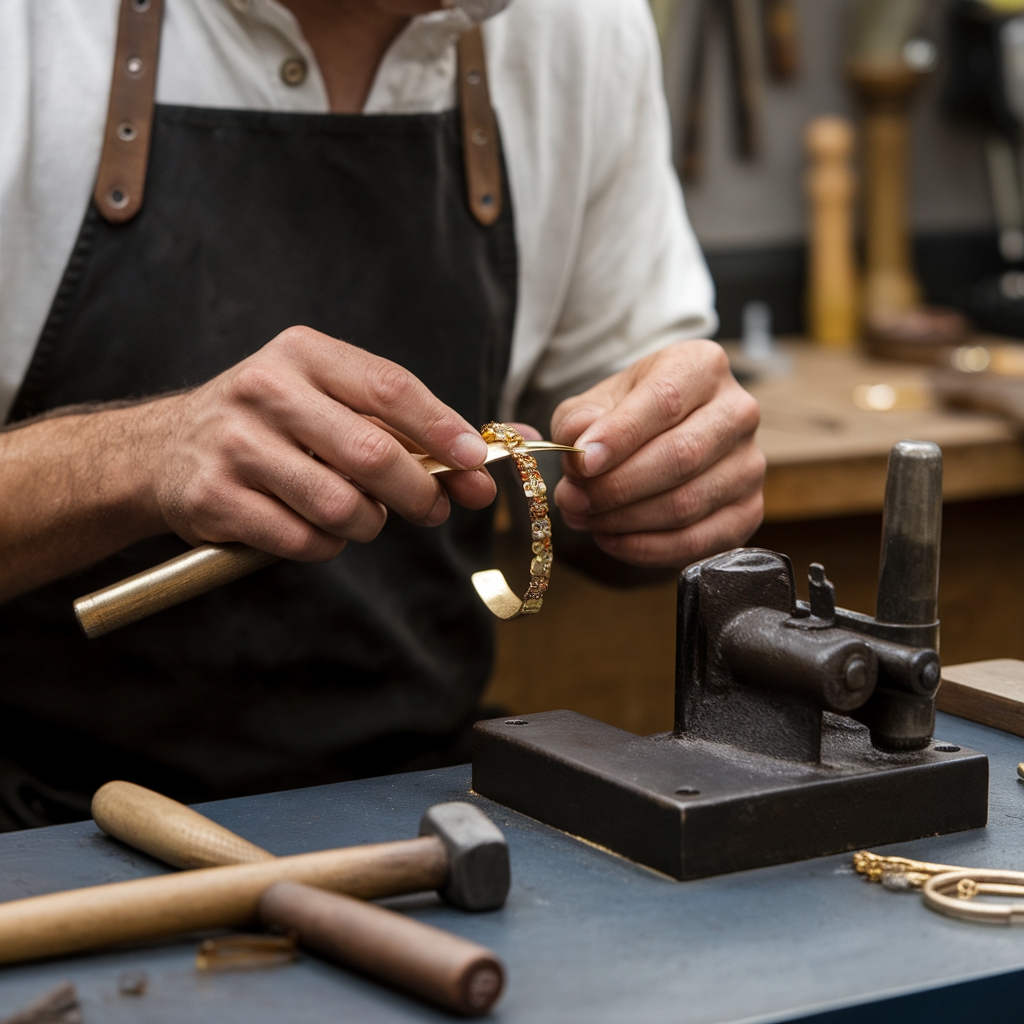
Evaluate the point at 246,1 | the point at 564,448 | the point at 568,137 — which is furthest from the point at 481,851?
the point at 568,137

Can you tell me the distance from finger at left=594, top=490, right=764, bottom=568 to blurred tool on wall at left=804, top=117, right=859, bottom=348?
1.80 metres

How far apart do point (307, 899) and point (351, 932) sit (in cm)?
4

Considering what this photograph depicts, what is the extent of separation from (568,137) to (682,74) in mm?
1438

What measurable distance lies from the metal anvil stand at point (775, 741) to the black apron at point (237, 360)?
438 mm

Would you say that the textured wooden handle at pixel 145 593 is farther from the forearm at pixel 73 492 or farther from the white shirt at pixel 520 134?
the white shirt at pixel 520 134

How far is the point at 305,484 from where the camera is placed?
98 centimetres

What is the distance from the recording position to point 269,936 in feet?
2.45

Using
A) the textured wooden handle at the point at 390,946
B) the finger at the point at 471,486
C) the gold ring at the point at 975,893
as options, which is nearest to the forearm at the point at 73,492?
the finger at the point at 471,486

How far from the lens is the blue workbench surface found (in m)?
0.67

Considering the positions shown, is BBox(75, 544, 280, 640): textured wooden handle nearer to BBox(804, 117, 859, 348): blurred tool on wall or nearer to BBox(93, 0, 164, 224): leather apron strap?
BBox(93, 0, 164, 224): leather apron strap

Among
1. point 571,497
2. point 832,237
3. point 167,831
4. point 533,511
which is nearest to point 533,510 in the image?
point 533,511

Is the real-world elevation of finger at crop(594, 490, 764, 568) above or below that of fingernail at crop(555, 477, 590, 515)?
below

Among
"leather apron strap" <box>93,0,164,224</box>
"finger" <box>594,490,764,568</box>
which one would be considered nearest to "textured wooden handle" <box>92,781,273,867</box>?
"finger" <box>594,490,764,568</box>

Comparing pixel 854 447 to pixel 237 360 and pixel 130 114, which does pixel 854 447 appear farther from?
pixel 130 114
